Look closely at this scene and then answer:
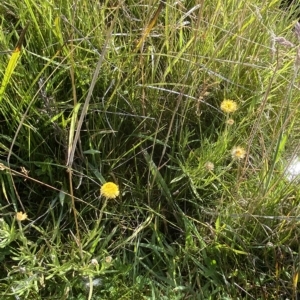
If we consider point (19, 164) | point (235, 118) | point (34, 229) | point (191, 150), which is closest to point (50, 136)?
point (19, 164)

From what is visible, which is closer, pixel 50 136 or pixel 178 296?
pixel 178 296

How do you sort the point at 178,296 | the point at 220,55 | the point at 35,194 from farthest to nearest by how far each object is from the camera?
the point at 220,55
the point at 35,194
the point at 178,296

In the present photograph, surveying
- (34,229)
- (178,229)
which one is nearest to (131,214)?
(178,229)

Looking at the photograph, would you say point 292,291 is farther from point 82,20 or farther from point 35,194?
point 82,20

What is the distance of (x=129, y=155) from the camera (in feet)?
3.86

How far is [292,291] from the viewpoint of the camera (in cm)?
108

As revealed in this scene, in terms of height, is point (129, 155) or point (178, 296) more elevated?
point (129, 155)

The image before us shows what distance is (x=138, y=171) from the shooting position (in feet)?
3.87

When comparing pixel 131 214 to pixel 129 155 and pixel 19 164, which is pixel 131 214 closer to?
pixel 129 155

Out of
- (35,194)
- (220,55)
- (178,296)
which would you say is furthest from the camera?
(220,55)

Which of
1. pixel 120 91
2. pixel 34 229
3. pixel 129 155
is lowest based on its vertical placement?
pixel 34 229

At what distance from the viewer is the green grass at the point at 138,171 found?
41.9 inches

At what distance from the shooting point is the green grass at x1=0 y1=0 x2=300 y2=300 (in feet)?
3.49

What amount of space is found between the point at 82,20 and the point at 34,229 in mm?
A: 474
